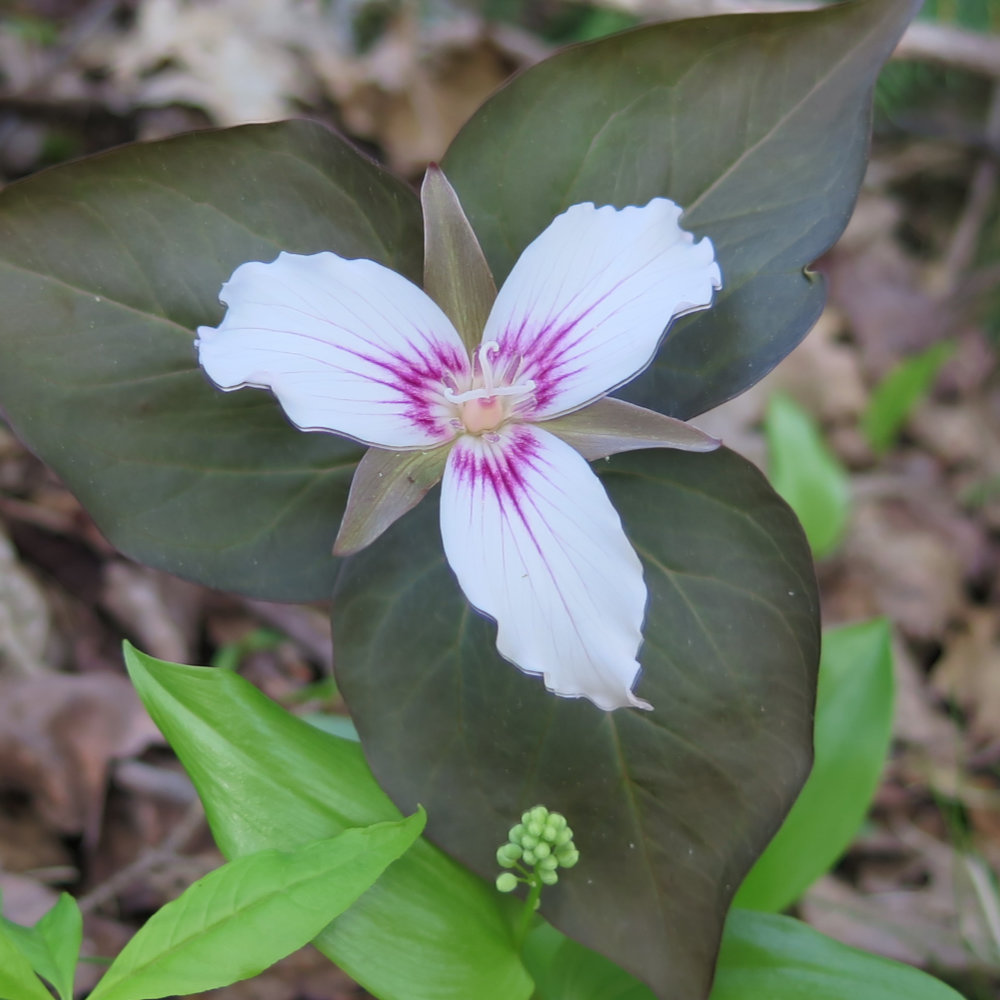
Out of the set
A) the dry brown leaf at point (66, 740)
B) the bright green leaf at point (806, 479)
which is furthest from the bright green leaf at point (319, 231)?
the bright green leaf at point (806, 479)

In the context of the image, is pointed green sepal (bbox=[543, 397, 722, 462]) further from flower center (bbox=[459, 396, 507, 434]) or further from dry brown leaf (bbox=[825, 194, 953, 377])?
dry brown leaf (bbox=[825, 194, 953, 377])

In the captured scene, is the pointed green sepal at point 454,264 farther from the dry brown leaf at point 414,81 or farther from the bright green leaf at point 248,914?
the dry brown leaf at point 414,81

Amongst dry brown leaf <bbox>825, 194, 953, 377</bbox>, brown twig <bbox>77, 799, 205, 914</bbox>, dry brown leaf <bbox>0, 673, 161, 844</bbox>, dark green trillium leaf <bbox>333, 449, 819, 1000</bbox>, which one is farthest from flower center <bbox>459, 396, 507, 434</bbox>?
dry brown leaf <bbox>825, 194, 953, 377</bbox>

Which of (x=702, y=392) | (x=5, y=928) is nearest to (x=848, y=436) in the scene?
(x=702, y=392)

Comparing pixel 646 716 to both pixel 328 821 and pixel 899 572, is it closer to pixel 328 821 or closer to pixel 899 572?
pixel 328 821

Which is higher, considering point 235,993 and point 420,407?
point 420,407

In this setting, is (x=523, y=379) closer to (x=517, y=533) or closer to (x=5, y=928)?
(x=517, y=533)

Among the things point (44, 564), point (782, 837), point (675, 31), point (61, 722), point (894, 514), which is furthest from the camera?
point (894, 514)
